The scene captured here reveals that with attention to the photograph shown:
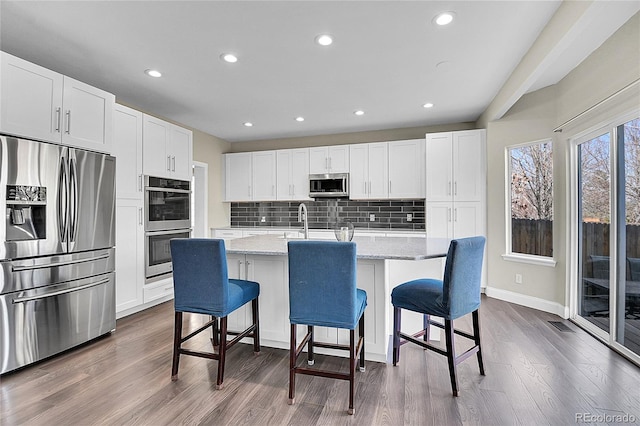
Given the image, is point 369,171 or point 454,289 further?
point 369,171

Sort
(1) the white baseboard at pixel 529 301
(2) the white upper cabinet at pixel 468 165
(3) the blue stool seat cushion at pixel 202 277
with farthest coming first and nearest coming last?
(2) the white upper cabinet at pixel 468 165, (1) the white baseboard at pixel 529 301, (3) the blue stool seat cushion at pixel 202 277

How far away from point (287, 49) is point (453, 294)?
2.32 m

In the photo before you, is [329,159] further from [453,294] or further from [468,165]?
[453,294]

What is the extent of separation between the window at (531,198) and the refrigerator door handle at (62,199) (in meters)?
4.85

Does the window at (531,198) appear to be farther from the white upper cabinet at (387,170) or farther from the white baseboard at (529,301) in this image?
the white upper cabinet at (387,170)

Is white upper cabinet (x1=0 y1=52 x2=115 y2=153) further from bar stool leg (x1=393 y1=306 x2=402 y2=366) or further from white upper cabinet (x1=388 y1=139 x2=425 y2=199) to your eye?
white upper cabinet (x1=388 y1=139 x2=425 y2=199)

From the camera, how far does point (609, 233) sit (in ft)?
9.27

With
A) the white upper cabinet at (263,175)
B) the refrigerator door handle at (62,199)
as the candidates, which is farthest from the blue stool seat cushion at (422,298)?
the white upper cabinet at (263,175)

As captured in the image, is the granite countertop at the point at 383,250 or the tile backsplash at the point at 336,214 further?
the tile backsplash at the point at 336,214

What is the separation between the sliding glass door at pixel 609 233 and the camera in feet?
8.32

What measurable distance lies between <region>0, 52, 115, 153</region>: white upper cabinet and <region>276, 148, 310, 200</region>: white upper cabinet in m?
2.99

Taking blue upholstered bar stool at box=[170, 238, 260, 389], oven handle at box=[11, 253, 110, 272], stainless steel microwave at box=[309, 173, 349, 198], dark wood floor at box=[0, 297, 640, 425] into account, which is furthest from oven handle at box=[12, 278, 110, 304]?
stainless steel microwave at box=[309, 173, 349, 198]

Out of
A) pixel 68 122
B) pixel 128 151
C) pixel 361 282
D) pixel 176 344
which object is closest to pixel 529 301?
pixel 361 282

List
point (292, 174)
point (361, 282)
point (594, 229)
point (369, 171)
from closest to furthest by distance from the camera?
point (361, 282), point (594, 229), point (369, 171), point (292, 174)
